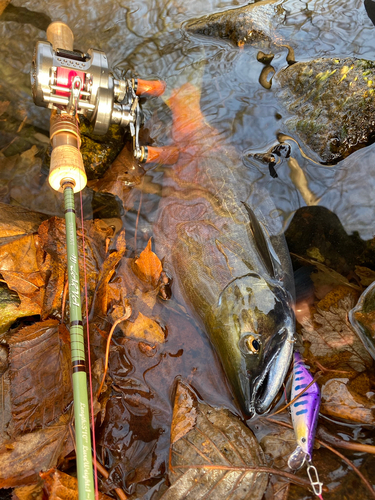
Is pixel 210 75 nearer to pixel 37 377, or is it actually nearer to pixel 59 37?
A: pixel 59 37

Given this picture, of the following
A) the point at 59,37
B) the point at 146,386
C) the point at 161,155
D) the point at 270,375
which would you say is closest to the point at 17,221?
the point at 161,155

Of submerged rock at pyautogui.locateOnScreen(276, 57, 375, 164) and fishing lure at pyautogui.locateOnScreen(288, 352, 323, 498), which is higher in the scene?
submerged rock at pyautogui.locateOnScreen(276, 57, 375, 164)

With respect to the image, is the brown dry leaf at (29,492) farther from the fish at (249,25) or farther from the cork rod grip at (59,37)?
the fish at (249,25)

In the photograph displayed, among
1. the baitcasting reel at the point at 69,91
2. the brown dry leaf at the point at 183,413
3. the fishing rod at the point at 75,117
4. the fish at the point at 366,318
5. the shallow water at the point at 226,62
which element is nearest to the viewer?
the fishing rod at the point at 75,117

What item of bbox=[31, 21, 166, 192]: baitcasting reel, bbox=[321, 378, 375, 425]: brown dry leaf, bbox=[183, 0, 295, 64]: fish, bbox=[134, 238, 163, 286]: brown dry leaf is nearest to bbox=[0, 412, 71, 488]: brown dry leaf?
bbox=[134, 238, 163, 286]: brown dry leaf

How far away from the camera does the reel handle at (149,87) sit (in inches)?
147

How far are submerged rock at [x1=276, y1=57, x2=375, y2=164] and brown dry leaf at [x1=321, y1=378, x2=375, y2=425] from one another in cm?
204

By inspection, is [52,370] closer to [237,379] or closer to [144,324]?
[144,324]

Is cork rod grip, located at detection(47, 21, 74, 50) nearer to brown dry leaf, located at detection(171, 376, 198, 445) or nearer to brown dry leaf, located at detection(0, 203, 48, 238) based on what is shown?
brown dry leaf, located at detection(0, 203, 48, 238)

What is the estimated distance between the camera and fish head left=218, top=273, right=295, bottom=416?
8.46 ft

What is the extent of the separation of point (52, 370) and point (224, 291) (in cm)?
147

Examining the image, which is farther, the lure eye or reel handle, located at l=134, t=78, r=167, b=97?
reel handle, located at l=134, t=78, r=167, b=97

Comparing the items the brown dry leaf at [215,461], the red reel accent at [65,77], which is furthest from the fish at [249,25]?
the brown dry leaf at [215,461]

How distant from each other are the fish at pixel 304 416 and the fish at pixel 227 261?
0.14 m
